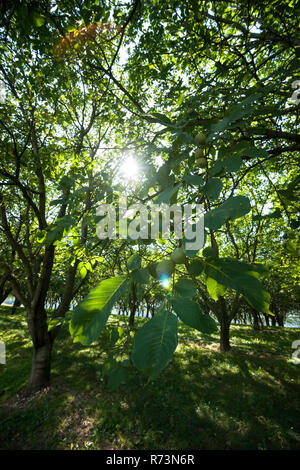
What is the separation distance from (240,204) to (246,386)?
26.2 ft

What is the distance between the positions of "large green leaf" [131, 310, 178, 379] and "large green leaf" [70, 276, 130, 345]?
0.13m

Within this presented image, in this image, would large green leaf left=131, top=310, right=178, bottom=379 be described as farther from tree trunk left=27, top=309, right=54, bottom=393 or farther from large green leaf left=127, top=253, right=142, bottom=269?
tree trunk left=27, top=309, right=54, bottom=393

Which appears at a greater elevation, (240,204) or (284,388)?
(240,204)

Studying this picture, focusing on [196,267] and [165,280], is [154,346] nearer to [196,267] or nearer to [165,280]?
[165,280]

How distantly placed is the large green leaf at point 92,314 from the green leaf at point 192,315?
0.21 m

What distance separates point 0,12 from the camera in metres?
2.44

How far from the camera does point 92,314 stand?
71cm

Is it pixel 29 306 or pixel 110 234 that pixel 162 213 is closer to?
pixel 110 234

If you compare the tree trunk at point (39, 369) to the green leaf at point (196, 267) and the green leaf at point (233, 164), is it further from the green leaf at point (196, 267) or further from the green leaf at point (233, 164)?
the green leaf at point (233, 164)

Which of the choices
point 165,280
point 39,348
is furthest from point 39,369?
point 165,280

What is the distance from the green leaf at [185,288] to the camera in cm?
84

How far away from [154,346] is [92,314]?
0.78 ft
